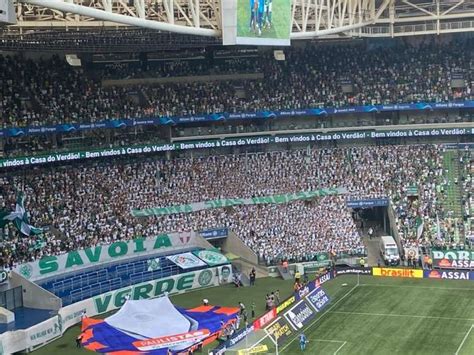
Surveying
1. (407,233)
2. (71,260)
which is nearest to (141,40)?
(71,260)

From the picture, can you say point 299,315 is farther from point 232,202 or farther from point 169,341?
point 232,202

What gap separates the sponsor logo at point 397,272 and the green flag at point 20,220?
18.9 metres

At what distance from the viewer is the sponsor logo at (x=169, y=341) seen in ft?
107

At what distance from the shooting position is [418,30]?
5656 cm

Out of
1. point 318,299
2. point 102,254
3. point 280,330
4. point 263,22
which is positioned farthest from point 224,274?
point 263,22

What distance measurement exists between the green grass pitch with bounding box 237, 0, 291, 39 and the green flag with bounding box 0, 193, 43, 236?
586 inches

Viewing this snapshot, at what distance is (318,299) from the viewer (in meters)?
41.1

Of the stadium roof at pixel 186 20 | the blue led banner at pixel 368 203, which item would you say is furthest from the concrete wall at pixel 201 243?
the stadium roof at pixel 186 20

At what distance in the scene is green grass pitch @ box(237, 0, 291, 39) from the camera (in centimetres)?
3962

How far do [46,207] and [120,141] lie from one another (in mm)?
8939

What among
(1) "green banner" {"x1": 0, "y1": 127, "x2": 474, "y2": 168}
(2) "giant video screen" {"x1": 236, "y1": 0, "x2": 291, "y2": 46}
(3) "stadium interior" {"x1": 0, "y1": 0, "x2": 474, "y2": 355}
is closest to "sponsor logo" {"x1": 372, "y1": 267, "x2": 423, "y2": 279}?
(3) "stadium interior" {"x1": 0, "y1": 0, "x2": 474, "y2": 355}

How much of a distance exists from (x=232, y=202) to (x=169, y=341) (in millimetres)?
21366

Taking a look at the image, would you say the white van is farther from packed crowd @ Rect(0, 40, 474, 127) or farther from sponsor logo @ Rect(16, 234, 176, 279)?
sponsor logo @ Rect(16, 234, 176, 279)

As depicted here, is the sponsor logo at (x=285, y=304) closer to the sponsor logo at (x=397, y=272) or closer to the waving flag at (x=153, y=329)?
the waving flag at (x=153, y=329)
